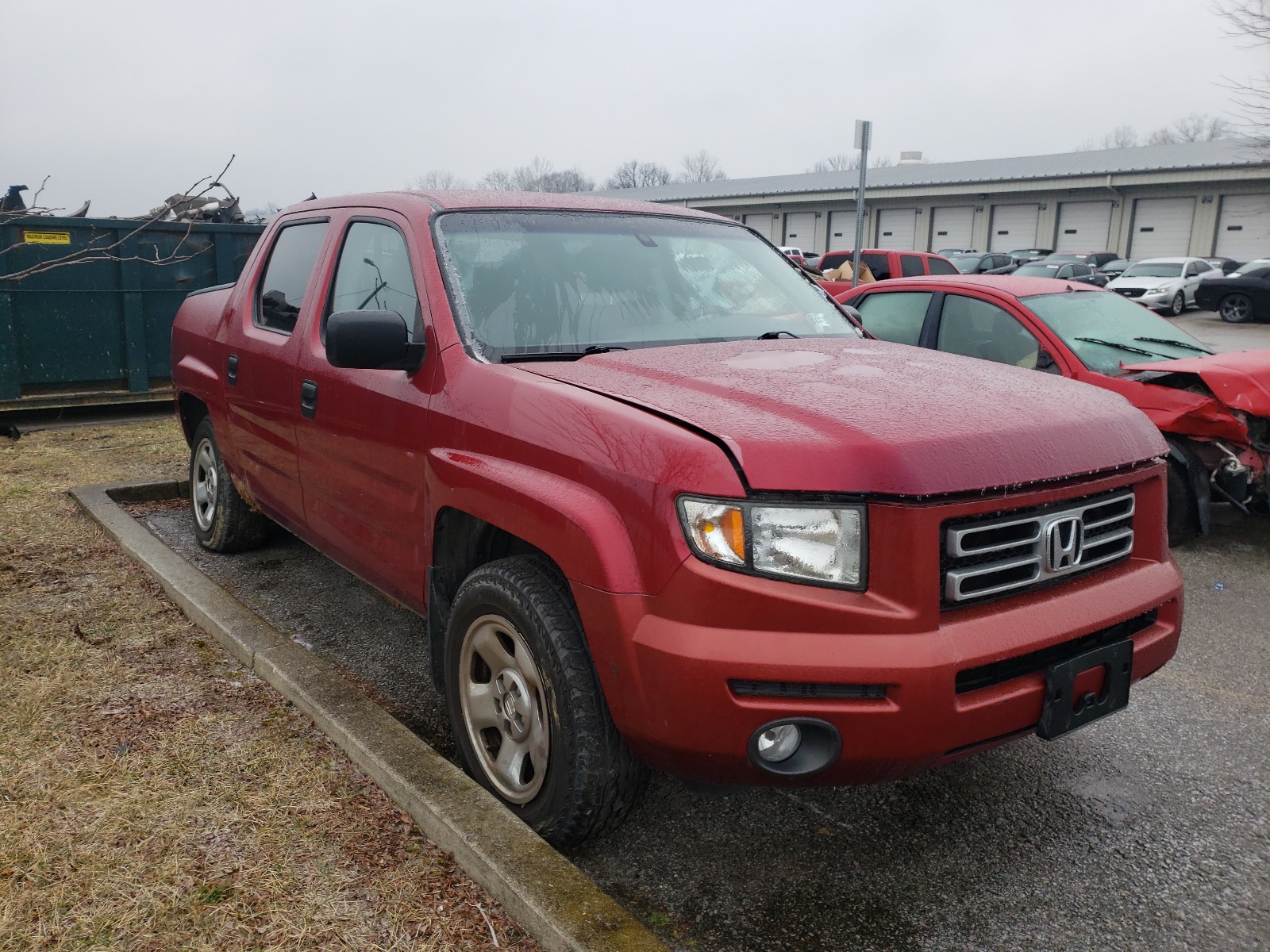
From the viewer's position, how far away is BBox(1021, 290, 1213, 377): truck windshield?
20.1 ft

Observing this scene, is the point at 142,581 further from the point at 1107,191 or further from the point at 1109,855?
the point at 1107,191

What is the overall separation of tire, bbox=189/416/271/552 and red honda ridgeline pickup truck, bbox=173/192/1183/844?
172 centimetres

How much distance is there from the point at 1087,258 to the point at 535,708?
3250 cm

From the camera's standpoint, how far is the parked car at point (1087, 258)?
93.5 feet

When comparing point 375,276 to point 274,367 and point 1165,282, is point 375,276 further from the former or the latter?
point 1165,282

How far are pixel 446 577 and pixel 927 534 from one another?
1.54m

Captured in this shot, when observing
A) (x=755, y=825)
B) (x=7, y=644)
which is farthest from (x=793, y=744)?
(x=7, y=644)

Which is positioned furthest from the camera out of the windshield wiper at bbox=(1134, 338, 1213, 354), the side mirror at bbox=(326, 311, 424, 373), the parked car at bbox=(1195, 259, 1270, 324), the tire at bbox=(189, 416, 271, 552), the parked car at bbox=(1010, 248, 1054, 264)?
the parked car at bbox=(1010, 248, 1054, 264)

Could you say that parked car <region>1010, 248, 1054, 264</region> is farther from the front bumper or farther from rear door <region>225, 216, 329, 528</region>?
the front bumper

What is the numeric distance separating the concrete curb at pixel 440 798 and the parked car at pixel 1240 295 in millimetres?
26140

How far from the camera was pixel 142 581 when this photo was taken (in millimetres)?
4797

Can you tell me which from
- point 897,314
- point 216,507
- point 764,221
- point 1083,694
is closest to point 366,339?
point 1083,694

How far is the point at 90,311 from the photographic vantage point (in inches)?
382

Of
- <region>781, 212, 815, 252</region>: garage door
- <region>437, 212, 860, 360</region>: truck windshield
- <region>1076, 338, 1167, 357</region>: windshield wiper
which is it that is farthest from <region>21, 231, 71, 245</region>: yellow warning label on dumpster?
<region>781, 212, 815, 252</region>: garage door
